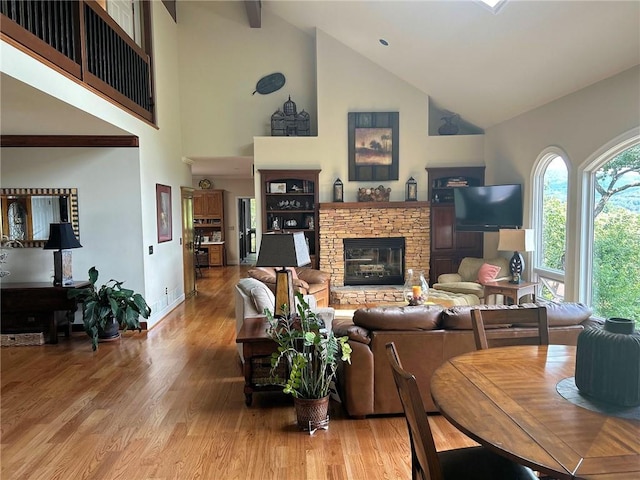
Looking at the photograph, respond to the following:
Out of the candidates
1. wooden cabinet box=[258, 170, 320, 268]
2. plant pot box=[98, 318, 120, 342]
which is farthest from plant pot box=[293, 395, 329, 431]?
wooden cabinet box=[258, 170, 320, 268]

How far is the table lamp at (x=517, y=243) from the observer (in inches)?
188

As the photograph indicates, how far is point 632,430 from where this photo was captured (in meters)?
1.20

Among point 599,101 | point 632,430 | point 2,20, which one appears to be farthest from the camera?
point 599,101

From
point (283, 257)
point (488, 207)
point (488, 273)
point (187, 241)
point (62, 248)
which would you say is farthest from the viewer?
point (187, 241)

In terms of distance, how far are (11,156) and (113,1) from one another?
7.33ft

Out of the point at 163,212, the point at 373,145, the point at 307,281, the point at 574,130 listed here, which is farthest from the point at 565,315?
the point at 163,212

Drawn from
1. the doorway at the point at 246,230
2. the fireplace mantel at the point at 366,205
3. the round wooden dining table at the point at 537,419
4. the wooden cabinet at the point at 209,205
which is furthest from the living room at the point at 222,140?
the wooden cabinet at the point at 209,205

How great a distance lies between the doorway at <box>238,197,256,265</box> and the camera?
38.6 feet

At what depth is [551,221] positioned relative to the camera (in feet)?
17.3

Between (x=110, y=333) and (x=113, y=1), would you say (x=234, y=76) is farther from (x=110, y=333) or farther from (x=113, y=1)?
(x=110, y=333)

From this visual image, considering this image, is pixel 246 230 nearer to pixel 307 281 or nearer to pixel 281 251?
pixel 307 281

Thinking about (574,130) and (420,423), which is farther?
(574,130)

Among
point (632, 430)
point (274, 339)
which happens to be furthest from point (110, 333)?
point (632, 430)

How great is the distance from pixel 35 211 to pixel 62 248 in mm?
809
